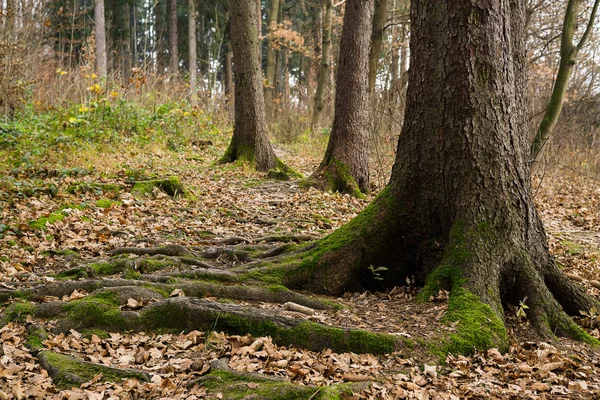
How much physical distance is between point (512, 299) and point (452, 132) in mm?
1507

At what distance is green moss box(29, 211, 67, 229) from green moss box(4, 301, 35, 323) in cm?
242

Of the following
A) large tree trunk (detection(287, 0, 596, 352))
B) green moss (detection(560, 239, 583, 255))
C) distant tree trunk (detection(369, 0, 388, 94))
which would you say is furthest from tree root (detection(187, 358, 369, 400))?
distant tree trunk (detection(369, 0, 388, 94))

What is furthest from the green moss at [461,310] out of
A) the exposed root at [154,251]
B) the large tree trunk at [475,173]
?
the exposed root at [154,251]

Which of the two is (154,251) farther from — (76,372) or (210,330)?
(76,372)

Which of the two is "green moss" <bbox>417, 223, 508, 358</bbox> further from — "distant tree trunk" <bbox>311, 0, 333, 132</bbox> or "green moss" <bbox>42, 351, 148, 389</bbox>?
"distant tree trunk" <bbox>311, 0, 333, 132</bbox>

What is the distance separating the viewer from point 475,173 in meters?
4.34

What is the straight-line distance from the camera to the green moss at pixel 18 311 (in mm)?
3879

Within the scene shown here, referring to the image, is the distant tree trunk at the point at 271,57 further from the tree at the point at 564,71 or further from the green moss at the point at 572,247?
the green moss at the point at 572,247

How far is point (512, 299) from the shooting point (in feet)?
14.6

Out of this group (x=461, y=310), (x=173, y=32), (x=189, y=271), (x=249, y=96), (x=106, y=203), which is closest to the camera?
(x=461, y=310)

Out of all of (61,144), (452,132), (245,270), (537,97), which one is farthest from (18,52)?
(537,97)

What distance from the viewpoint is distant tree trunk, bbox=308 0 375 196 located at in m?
9.82

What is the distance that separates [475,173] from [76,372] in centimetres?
330

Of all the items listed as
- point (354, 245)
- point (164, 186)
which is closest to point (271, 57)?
point (164, 186)
